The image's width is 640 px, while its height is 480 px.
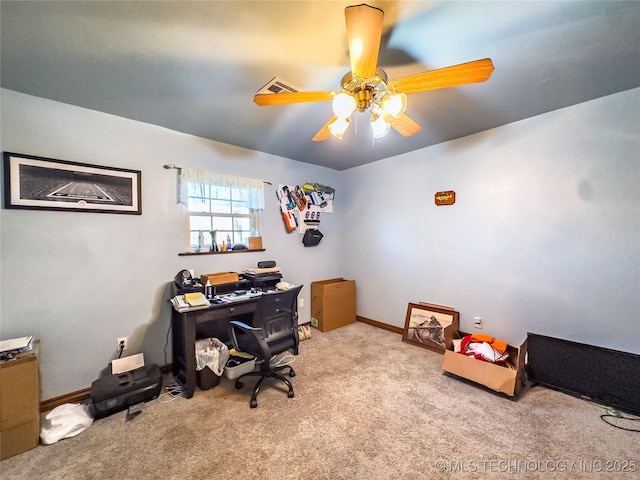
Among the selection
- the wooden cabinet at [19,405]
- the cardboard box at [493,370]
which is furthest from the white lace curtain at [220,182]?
the cardboard box at [493,370]

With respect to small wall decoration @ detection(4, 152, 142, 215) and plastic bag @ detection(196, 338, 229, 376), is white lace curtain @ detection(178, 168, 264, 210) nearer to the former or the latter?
small wall decoration @ detection(4, 152, 142, 215)

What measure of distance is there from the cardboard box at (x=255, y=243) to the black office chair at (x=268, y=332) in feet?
3.80

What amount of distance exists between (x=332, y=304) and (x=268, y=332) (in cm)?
170

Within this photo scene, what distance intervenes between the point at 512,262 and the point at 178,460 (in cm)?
324

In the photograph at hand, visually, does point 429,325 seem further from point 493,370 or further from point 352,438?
point 352,438

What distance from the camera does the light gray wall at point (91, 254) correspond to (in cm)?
Result: 193

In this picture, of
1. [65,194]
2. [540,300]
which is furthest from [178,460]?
[540,300]

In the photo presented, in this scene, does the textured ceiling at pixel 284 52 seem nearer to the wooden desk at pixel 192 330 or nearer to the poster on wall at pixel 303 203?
the poster on wall at pixel 303 203

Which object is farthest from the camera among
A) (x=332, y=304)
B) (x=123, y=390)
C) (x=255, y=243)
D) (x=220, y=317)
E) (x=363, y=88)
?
(x=332, y=304)

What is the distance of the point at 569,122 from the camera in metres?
2.25

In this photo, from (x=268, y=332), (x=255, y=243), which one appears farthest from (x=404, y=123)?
(x=255, y=243)

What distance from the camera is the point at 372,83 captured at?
147 centimetres

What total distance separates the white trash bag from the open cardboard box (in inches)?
116

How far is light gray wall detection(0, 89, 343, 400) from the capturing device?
1.93 m
